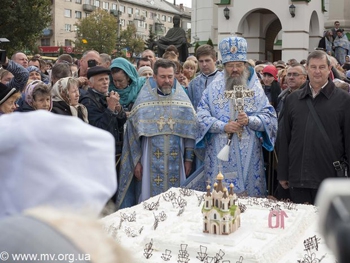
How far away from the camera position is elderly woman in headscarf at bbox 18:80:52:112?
17.1 ft

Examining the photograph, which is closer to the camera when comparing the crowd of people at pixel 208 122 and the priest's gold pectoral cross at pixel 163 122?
the crowd of people at pixel 208 122

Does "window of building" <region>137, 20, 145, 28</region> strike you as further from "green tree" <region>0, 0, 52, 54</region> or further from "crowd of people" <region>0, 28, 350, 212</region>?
"crowd of people" <region>0, 28, 350, 212</region>

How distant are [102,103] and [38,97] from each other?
115cm

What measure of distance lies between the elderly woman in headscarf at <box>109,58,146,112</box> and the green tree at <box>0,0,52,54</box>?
1501 cm

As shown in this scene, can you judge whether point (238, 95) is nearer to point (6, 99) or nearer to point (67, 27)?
point (6, 99)

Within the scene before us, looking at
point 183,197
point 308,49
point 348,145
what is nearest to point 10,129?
point 183,197

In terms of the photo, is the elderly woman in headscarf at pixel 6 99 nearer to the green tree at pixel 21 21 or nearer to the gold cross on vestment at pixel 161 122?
the gold cross on vestment at pixel 161 122

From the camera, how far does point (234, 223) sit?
3.86 meters

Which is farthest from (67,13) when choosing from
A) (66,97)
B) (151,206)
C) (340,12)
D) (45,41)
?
(151,206)

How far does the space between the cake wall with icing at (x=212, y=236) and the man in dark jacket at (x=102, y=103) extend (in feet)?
5.32

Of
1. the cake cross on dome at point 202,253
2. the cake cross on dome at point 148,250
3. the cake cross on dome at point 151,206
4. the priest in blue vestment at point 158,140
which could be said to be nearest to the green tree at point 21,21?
the priest in blue vestment at point 158,140

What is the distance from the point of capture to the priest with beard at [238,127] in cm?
571

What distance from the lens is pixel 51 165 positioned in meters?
1.06

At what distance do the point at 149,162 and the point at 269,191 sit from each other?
1465 mm
